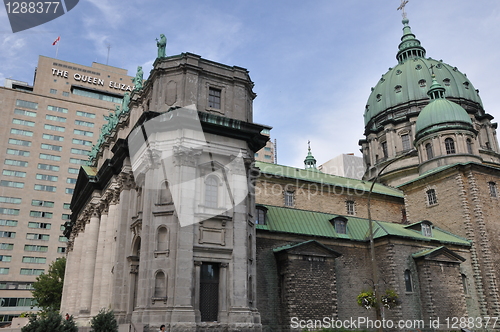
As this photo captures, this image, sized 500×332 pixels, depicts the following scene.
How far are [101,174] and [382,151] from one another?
37.8 meters

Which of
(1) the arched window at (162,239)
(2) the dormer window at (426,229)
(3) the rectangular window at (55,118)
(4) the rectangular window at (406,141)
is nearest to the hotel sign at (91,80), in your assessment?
(3) the rectangular window at (55,118)

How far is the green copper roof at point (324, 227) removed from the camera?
3631 centimetres

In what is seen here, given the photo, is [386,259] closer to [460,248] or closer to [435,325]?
[435,325]

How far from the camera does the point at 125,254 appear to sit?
30234mm

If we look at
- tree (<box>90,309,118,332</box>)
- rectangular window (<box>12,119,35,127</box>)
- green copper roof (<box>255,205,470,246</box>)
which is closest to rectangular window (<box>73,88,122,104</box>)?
rectangular window (<box>12,119,35,127</box>)

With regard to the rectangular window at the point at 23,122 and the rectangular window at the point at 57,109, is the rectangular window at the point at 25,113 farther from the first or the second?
the rectangular window at the point at 57,109

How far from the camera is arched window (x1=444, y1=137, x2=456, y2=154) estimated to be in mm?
47681

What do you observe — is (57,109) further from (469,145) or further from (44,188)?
(469,145)

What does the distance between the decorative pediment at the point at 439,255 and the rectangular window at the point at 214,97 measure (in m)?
19.9

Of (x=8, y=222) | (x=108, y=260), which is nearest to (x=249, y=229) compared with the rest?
(x=108, y=260)

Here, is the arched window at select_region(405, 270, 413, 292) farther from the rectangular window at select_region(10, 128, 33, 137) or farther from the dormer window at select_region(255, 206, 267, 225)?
the rectangular window at select_region(10, 128, 33, 137)

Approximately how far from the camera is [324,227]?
125 ft

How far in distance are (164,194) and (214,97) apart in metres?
7.42

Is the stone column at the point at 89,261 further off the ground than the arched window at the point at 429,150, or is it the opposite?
the arched window at the point at 429,150
